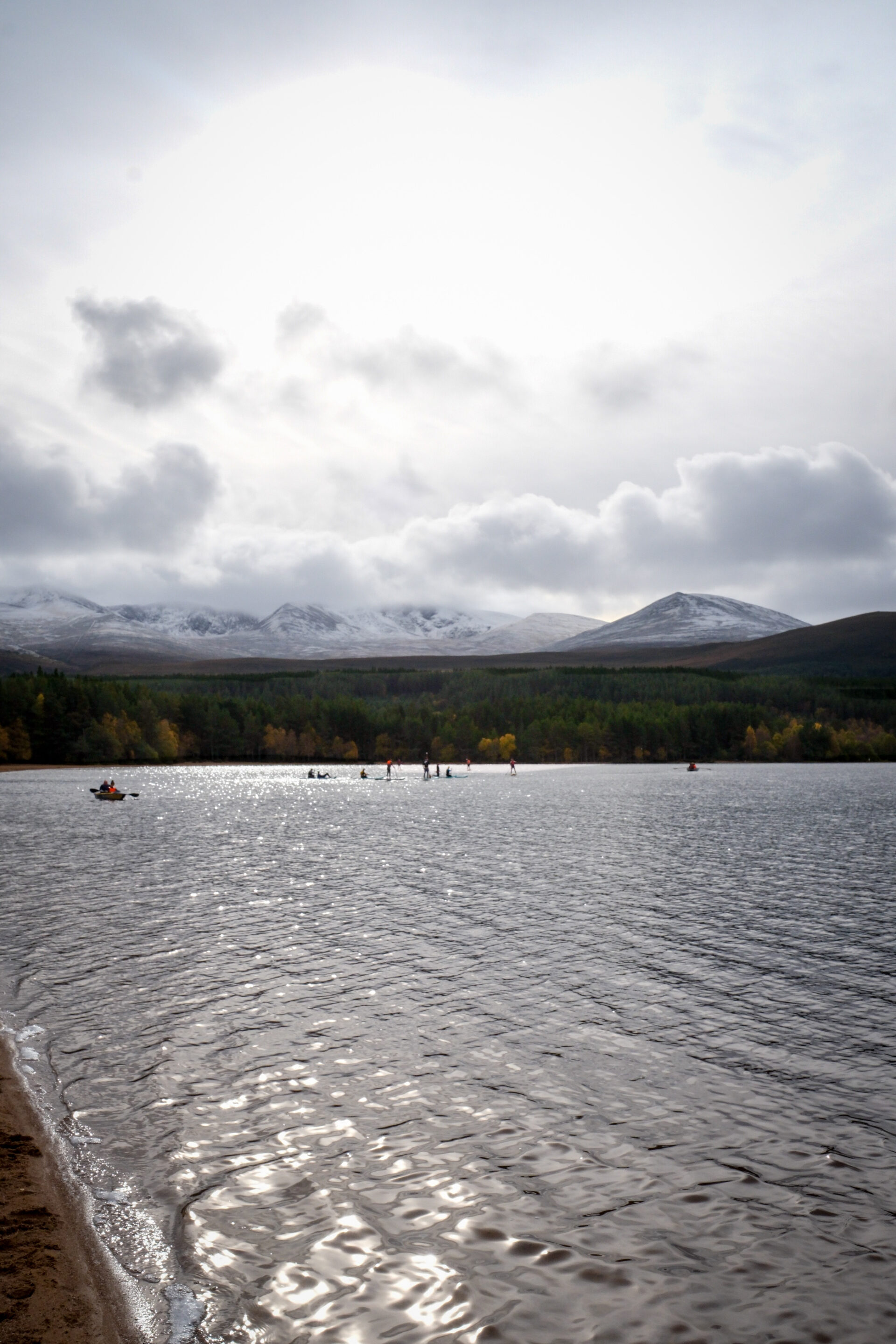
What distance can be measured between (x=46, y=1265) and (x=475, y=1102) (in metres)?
8.70

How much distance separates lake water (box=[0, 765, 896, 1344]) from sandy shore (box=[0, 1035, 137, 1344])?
1.53 ft

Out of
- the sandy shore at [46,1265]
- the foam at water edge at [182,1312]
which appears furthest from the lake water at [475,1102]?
the sandy shore at [46,1265]

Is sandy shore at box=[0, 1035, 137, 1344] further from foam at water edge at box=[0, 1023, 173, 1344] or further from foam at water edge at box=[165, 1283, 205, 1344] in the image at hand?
foam at water edge at box=[165, 1283, 205, 1344]

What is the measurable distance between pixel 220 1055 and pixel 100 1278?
8.79 m

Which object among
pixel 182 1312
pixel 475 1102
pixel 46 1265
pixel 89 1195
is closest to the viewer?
pixel 182 1312

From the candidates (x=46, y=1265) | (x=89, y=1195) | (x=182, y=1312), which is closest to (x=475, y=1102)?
(x=89, y=1195)

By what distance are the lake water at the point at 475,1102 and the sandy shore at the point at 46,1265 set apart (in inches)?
18.4

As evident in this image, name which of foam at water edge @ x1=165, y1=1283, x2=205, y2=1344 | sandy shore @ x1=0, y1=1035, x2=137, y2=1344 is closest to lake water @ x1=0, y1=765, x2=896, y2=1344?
foam at water edge @ x1=165, y1=1283, x2=205, y2=1344

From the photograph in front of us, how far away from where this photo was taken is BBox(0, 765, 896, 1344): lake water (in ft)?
39.0

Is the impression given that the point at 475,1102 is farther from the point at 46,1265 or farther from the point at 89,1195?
the point at 46,1265

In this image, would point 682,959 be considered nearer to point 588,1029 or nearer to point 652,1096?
point 588,1029

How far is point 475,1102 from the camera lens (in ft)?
59.9

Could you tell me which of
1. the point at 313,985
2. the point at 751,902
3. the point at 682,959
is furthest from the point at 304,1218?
the point at 751,902

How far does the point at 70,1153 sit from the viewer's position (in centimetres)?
1580
